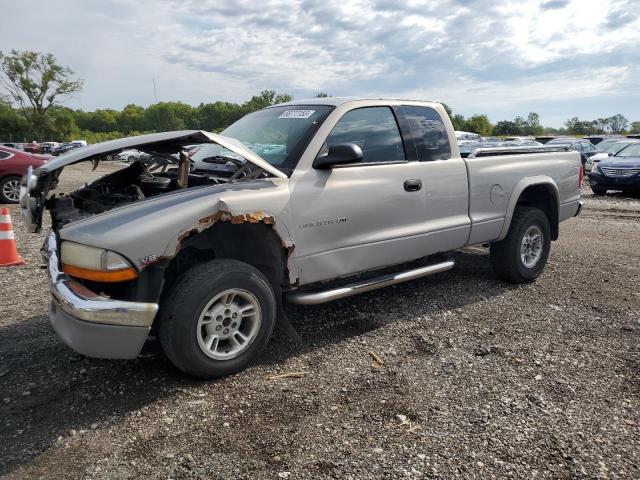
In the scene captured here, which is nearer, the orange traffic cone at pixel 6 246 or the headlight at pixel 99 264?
the headlight at pixel 99 264

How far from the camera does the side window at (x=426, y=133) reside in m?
4.51

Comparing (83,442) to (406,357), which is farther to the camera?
(406,357)

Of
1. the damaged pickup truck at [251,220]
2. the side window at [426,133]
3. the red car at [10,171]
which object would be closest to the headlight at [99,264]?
the damaged pickup truck at [251,220]

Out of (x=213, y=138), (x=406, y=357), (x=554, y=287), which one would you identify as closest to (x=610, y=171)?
(x=554, y=287)

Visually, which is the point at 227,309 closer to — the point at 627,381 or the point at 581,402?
the point at 581,402

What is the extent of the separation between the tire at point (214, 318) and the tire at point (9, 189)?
10.4 m

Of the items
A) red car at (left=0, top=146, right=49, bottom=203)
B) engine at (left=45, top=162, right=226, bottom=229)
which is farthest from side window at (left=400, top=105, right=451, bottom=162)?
red car at (left=0, top=146, right=49, bottom=203)

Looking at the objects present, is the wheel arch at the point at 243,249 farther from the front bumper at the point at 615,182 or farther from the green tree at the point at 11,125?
the green tree at the point at 11,125

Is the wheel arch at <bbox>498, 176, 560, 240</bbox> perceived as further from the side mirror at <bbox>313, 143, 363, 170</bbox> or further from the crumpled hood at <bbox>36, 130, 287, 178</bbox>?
the crumpled hood at <bbox>36, 130, 287, 178</bbox>

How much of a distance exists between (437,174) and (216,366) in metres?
2.53

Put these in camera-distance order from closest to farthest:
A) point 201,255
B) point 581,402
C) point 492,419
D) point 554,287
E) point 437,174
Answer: point 492,419
point 581,402
point 201,255
point 437,174
point 554,287

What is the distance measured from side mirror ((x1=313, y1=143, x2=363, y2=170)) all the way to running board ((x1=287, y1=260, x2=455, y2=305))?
926 mm

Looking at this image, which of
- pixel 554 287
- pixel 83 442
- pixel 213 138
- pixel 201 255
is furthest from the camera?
pixel 554 287

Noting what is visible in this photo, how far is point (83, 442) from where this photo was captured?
8.95ft
